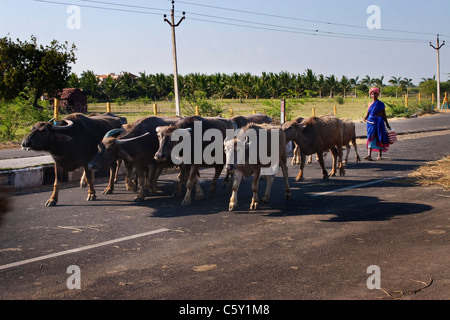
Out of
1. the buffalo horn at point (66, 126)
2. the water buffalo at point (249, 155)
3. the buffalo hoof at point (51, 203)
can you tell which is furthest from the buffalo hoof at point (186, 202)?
the buffalo horn at point (66, 126)

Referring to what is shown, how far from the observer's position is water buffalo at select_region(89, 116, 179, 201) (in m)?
10.0

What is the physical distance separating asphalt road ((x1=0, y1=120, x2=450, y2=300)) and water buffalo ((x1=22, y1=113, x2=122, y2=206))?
65 centimetres

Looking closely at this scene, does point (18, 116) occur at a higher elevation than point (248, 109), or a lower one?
lower

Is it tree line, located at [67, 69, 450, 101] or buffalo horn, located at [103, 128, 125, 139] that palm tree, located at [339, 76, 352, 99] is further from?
buffalo horn, located at [103, 128, 125, 139]

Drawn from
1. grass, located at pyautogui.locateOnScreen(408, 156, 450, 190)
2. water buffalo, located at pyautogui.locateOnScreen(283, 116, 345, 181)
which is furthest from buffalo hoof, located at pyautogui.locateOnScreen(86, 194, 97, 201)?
grass, located at pyautogui.locateOnScreen(408, 156, 450, 190)

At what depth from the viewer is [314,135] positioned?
1232cm

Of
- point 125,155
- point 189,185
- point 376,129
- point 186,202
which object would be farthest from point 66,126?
point 376,129

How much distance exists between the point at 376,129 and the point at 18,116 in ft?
49.4

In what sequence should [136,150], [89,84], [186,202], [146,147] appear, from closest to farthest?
[186,202] → [136,150] → [146,147] → [89,84]

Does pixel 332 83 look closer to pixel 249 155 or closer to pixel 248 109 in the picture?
pixel 248 109

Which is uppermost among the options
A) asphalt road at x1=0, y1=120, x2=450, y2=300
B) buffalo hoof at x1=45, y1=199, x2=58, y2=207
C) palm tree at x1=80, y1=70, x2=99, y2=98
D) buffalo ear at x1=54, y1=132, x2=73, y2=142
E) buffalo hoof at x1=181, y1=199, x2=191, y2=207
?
palm tree at x1=80, y1=70, x2=99, y2=98

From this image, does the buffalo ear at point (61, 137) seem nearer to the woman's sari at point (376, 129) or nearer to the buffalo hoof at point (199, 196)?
the buffalo hoof at point (199, 196)

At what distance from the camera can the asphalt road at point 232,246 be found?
523cm

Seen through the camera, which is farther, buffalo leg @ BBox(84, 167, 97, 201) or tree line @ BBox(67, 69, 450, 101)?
tree line @ BBox(67, 69, 450, 101)
